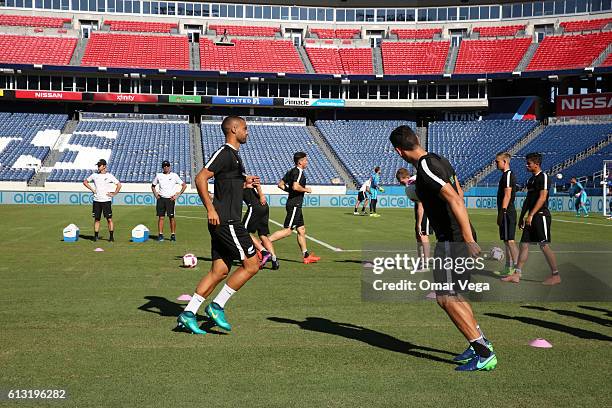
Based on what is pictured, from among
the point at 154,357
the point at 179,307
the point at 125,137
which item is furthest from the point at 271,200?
the point at 154,357

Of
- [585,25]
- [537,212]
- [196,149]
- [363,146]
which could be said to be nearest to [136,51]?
[196,149]

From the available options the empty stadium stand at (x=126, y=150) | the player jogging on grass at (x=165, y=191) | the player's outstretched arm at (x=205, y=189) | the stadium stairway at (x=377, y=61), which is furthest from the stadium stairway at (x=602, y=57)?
the player's outstretched arm at (x=205, y=189)

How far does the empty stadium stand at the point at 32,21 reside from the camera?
59.7 m

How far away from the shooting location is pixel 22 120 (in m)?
54.8

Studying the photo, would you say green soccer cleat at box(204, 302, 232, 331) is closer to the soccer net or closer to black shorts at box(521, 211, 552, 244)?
black shorts at box(521, 211, 552, 244)

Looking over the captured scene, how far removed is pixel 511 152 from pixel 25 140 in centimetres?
3833

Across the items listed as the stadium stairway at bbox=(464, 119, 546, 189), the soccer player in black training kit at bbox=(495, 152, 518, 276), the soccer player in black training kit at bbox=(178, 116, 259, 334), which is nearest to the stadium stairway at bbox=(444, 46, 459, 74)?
the stadium stairway at bbox=(464, 119, 546, 189)

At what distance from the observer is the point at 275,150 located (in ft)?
176

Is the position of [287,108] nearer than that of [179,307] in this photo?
No

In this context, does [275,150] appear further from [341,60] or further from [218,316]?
[218,316]

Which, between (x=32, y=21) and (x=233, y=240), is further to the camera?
(x=32, y=21)

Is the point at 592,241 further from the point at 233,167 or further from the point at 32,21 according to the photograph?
the point at 32,21

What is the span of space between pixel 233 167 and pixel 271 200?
114ft

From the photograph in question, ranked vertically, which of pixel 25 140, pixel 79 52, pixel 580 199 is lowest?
pixel 580 199
